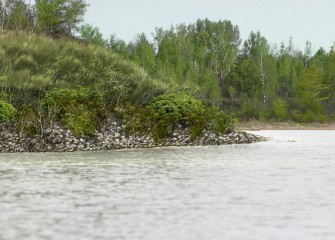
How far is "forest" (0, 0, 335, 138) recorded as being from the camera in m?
43.7

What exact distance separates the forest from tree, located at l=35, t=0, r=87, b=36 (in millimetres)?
135

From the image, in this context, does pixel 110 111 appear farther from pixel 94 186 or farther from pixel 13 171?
pixel 94 186

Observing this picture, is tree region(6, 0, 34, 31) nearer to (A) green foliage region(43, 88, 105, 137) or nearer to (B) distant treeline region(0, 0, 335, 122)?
(B) distant treeline region(0, 0, 335, 122)

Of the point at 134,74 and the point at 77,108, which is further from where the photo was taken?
the point at 134,74

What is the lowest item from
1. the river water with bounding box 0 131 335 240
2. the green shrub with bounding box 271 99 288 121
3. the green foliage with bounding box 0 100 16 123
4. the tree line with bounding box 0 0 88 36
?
the river water with bounding box 0 131 335 240

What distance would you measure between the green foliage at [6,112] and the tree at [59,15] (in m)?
32.1

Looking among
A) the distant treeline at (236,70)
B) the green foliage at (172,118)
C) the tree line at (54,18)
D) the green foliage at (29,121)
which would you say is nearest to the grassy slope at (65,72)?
the green foliage at (172,118)

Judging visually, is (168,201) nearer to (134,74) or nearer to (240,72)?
(134,74)

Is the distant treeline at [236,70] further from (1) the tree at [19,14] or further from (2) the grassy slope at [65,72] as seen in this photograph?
(2) the grassy slope at [65,72]

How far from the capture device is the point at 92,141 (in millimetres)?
40125

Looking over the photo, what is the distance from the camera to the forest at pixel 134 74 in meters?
43.7

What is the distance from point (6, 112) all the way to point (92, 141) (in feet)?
21.1

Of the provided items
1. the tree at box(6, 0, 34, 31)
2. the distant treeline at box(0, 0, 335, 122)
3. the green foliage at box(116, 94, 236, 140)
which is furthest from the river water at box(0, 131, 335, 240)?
the distant treeline at box(0, 0, 335, 122)

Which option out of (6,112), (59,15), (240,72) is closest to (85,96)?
(6,112)
